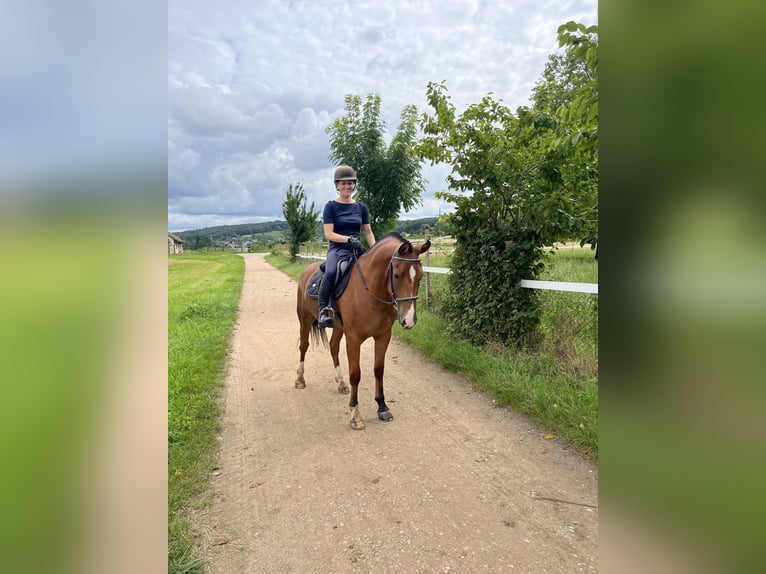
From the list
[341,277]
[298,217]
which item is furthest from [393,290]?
[298,217]

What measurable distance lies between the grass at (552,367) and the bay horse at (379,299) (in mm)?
1467

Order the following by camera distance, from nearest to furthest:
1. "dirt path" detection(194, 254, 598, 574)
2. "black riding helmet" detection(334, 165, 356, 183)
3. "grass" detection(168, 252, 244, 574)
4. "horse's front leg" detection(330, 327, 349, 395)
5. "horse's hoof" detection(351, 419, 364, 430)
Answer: "dirt path" detection(194, 254, 598, 574), "grass" detection(168, 252, 244, 574), "horse's hoof" detection(351, 419, 364, 430), "black riding helmet" detection(334, 165, 356, 183), "horse's front leg" detection(330, 327, 349, 395)

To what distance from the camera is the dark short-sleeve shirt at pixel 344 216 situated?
14.9ft

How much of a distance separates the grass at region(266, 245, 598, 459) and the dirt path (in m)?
0.20

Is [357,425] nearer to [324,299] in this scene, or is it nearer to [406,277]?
[324,299]

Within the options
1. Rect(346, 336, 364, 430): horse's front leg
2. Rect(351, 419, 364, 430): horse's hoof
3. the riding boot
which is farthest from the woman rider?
Rect(351, 419, 364, 430): horse's hoof

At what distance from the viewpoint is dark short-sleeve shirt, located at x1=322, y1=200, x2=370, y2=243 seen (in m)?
4.55

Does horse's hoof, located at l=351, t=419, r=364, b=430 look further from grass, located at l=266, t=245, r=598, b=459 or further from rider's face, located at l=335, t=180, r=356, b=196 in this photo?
rider's face, located at l=335, t=180, r=356, b=196

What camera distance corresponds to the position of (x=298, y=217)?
27.3m

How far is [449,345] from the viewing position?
248 inches

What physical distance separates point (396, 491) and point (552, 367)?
2.66 metres

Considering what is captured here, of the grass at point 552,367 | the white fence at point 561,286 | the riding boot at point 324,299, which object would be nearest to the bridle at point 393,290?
the riding boot at point 324,299
